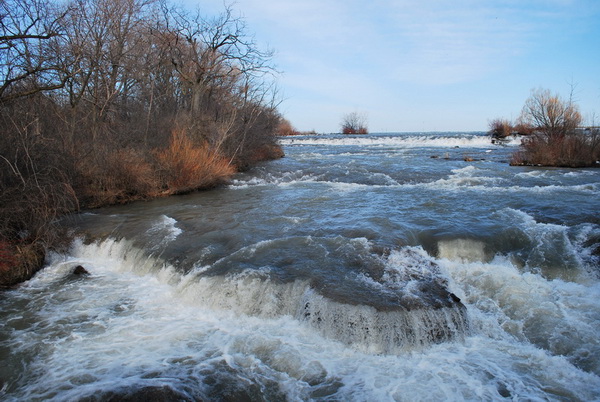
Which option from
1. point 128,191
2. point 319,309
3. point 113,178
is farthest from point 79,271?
point 128,191

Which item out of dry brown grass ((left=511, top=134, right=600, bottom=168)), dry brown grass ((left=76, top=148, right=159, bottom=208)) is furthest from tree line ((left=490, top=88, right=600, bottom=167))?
dry brown grass ((left=76, top=148, right=159, bottom=208))

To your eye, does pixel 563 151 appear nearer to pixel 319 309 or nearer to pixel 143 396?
pixel 319 309

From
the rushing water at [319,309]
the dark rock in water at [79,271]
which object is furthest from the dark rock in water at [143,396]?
the dark rock in water at [79,271]

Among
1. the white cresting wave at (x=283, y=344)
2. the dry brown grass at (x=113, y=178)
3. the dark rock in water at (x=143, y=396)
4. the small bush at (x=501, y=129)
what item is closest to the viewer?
the dark rock in water at (x=143, y=396)

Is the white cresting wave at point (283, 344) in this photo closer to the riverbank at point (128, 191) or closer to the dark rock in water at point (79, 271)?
the dark rock in water at point (79, 271)

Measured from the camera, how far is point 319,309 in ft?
18.0

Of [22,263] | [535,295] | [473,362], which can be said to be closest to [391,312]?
[473,362]

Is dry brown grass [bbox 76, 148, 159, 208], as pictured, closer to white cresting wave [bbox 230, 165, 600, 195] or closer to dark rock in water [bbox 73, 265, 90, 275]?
white cresting wave [bbox 230, 165, 600, 195]

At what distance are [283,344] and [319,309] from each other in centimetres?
73

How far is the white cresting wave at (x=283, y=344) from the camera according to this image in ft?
13.9

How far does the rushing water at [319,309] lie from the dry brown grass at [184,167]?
350 cm

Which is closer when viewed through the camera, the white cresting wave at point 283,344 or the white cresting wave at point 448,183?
the white cresting wave at point 283,344

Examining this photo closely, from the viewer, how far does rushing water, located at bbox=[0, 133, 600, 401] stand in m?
4.34

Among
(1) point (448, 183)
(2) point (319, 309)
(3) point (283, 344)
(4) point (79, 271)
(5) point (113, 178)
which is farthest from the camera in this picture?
(1) point (448, 183)
